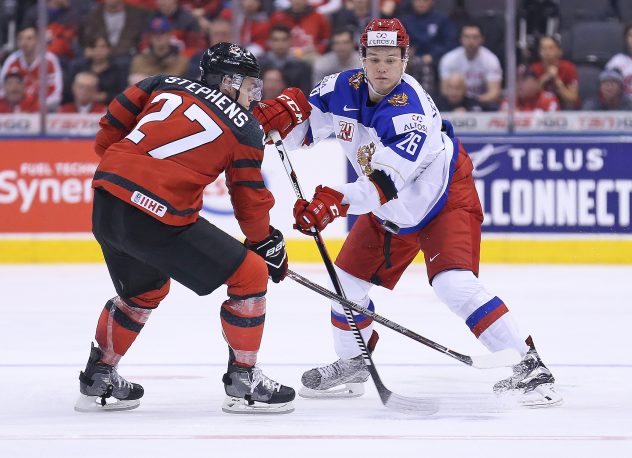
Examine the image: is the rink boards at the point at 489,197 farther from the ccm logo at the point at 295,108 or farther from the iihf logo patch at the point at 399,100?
the iihf logo patch at the point at 399,100

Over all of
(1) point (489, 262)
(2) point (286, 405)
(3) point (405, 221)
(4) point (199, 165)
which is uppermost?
(4) point (199, 165)

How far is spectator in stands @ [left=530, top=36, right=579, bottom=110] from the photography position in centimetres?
759

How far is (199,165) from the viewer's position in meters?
3.65

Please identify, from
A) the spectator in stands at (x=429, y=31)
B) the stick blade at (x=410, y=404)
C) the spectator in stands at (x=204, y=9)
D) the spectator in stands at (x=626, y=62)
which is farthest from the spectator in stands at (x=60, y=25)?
the stick blade at (x=410, y=404)

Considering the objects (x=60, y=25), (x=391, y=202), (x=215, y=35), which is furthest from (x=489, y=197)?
(x=391, y=202)

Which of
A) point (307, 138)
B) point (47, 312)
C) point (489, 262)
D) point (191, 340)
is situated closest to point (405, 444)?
point (307, 138)

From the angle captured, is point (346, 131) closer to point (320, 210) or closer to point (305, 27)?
point (320, 210)

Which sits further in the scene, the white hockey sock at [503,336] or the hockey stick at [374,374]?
the white hockey sock at [503,336]

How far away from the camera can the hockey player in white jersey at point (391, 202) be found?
12.7ft

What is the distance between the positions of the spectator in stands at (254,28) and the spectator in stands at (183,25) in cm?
28

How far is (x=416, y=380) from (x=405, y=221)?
65 cm

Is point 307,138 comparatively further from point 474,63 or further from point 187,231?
point 474,63

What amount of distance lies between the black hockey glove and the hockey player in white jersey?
0.09m

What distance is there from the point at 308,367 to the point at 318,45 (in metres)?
3.45
